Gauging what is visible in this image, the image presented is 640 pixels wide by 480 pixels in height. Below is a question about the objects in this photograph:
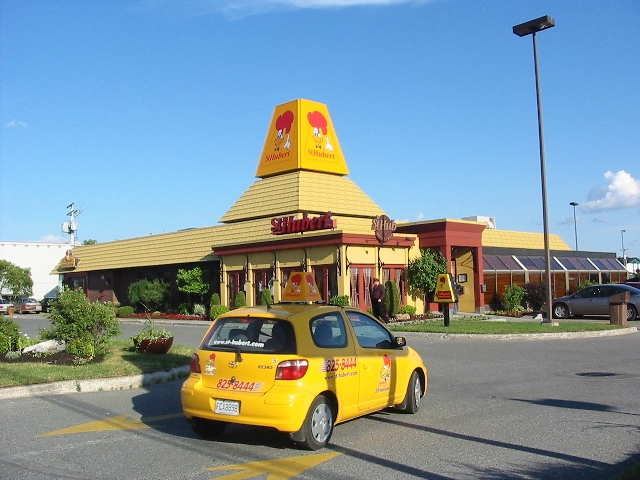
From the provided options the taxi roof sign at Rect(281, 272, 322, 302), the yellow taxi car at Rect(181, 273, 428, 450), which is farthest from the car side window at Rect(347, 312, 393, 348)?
the taxi roof sign at Rect(281, 272, 322, 302)

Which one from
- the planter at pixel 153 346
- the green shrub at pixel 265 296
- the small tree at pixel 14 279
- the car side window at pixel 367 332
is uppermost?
the small tree at pixel 14 279

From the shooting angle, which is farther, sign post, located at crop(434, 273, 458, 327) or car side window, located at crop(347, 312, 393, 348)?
sign post, located at crop(434, 273, 458, 327)

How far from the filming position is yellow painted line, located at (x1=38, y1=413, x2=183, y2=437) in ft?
28.8

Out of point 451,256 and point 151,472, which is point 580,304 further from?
point 151,472

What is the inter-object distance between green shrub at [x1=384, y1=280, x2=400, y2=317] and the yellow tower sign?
10607 millimetres

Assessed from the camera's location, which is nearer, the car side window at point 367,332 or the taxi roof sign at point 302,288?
the car side window at point 367,332

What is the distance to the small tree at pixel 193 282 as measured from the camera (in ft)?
125

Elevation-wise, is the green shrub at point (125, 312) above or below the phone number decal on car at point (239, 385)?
above

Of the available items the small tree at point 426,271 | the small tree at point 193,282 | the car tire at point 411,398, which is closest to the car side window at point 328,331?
the car tire at point 411,398

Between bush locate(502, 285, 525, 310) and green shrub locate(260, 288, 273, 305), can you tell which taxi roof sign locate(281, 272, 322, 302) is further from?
bush locate(502, 285, 525, 310)

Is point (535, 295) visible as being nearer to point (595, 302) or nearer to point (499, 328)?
point (595, 302)

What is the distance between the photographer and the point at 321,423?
7684 millimetres

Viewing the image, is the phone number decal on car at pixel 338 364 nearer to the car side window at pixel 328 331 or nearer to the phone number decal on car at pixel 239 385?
the car side window at pixel 328 331

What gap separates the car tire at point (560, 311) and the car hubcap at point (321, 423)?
2397 cm
